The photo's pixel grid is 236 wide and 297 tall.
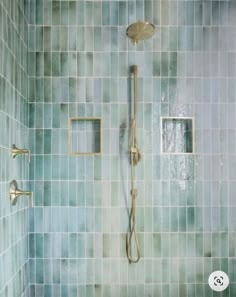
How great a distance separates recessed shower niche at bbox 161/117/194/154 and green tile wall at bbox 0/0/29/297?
3.34ft

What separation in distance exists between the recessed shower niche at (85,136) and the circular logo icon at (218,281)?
4.12 feet

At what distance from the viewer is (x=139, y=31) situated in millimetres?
2572

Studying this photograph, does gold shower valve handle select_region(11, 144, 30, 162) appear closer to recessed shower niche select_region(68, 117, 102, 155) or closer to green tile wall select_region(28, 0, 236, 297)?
green tile wall select_region(28, 0, 236, 297)

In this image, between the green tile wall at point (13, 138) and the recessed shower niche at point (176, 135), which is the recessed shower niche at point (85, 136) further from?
the recessed shower niche at point (176, 135)

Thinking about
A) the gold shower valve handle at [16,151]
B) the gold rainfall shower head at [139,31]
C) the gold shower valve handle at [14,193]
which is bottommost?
the gold shower valve handle at [14,193]

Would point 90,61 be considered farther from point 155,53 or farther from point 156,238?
point 156,238

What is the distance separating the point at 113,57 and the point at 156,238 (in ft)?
4.53

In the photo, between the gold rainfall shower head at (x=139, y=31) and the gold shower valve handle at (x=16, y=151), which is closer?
the gold shower valve handle at (x=16, y=151)

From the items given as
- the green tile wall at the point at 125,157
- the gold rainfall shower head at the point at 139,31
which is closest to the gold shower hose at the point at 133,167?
the green tile wall at the point at 125,157

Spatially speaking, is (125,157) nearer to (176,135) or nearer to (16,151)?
(176,135)

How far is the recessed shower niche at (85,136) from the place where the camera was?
2.86m

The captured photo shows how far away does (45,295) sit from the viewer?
9.14 feet

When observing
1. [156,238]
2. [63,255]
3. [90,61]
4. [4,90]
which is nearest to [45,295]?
[63,255]

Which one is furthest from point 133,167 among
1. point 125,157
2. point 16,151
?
point 16,151
